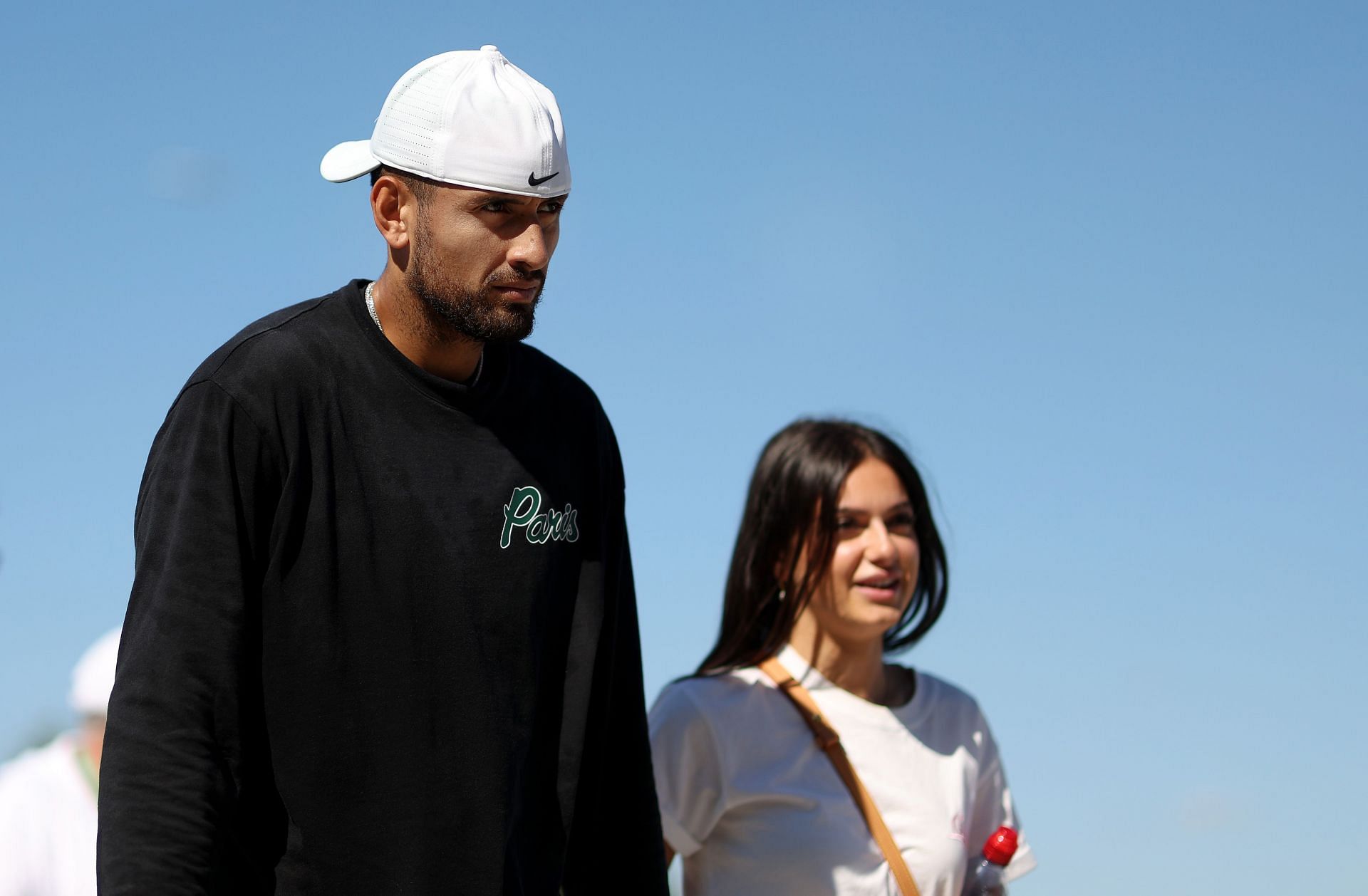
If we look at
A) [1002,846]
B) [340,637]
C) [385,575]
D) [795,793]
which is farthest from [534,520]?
[1002,846]

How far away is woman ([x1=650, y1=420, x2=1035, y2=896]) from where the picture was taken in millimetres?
4328

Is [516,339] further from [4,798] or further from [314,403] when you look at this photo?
[4,798]

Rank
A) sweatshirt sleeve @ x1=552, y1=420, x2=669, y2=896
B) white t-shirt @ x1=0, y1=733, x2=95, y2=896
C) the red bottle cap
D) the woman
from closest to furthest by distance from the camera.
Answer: sweatshirt sleeve @ x1=552, y1=420, x2=669, y2=896 → white t-shirt @ x1=0, y1=733, x2=95, y2=896 → the woman → the red bottle cap

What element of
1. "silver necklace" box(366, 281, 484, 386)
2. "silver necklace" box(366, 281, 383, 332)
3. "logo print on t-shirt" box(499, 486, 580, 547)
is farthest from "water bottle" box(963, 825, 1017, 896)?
"silver necklace" box(366, 281, 383, 332)

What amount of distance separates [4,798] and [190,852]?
1.77 m

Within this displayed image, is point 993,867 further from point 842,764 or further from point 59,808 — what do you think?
point 59,808

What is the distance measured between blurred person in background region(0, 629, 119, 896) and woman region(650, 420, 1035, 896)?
4.58 ft

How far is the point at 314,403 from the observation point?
2.98 meters

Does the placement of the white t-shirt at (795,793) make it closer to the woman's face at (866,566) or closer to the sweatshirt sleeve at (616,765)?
the woman's face at (866,566)

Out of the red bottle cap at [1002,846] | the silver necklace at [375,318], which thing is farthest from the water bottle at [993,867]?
the silver necklace at [375,318]

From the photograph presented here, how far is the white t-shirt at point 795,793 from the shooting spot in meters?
4.29

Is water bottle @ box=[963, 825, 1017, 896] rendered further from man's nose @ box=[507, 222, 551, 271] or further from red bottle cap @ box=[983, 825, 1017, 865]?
man's nose @ box=[507, 222, 551, 271]

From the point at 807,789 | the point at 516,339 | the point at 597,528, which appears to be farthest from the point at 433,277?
the point at 807,789

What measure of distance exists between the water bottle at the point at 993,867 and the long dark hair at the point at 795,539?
0.68 meters
